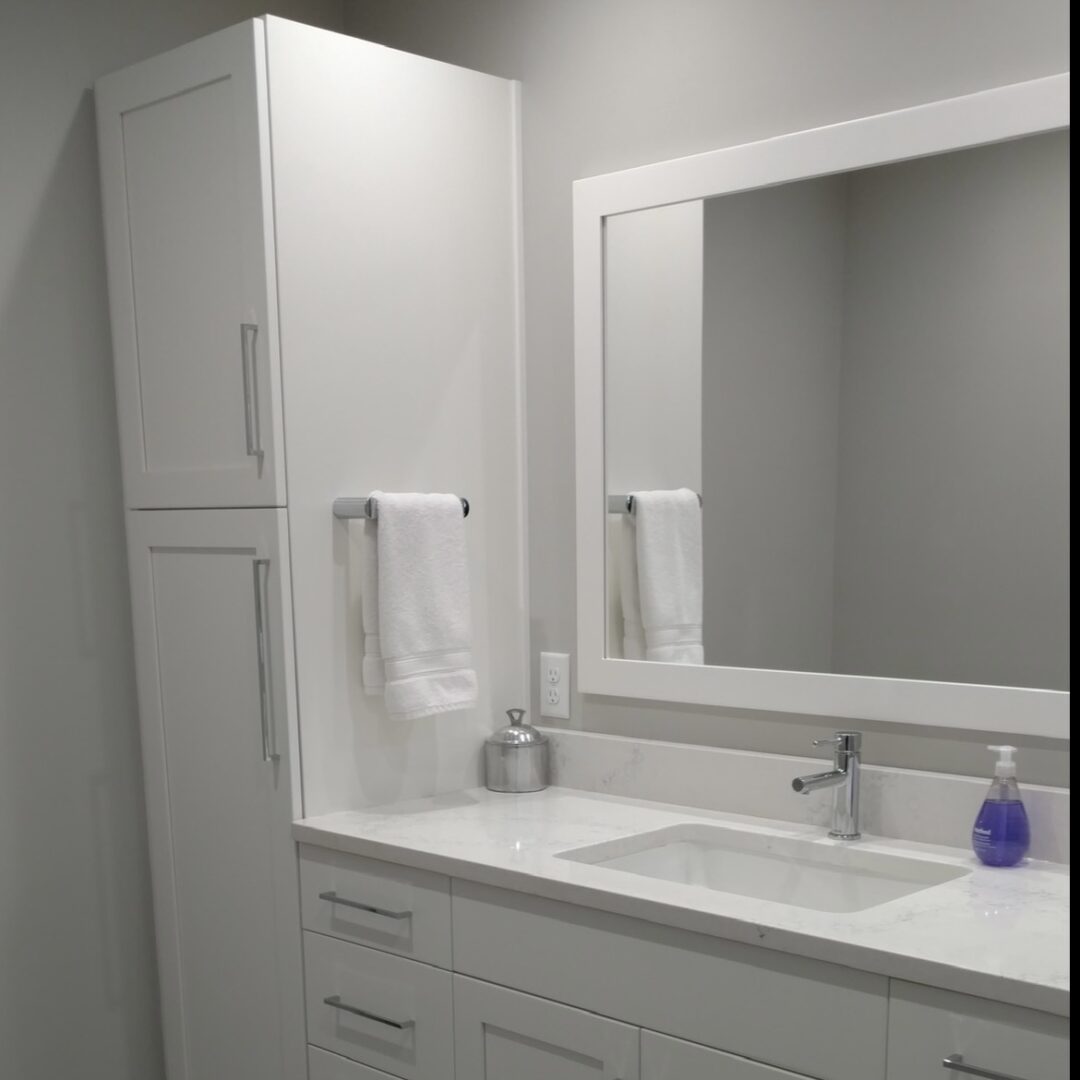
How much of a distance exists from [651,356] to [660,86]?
461 millimetres

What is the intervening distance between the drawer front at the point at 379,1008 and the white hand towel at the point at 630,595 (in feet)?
2.17

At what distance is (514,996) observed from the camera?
1.84 meters

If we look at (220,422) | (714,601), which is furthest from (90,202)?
Result: (714,601)

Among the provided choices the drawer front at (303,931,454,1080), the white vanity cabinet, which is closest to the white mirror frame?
the white vanity cabinet

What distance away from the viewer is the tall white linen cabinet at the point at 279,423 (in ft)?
6.92

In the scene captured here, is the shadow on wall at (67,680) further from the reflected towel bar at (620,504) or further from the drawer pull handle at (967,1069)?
the drawer pull handle at (967,1069)

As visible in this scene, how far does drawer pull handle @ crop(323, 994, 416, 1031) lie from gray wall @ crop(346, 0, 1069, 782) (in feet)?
2.08

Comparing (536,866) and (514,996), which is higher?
(536,866)

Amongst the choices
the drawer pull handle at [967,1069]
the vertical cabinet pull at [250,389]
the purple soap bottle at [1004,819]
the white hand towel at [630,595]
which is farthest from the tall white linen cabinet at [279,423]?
the drawer pull handle at [967,1069]

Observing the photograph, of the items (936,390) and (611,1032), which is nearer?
(611,1032)

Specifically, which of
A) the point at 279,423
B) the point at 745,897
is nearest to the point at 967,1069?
the point at 745,897

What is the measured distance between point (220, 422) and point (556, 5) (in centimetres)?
98

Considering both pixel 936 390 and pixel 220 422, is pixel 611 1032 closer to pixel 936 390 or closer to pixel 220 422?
pixel 936 390

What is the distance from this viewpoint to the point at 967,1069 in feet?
4.61
